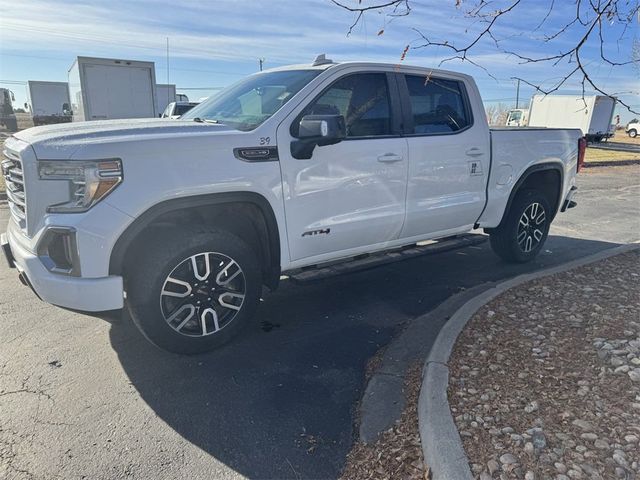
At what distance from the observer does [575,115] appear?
37.0 metres

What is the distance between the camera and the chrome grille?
10.3 ft

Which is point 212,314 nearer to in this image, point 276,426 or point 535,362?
point 276,426

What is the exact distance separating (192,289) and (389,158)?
2025 mm

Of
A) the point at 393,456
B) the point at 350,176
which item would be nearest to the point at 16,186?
the point at 350,176

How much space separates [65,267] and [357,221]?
Result: 2279mm

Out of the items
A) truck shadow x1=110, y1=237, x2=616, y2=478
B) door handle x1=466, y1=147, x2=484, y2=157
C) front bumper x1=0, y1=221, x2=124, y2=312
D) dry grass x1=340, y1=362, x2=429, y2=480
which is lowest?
truck shadow x1=110, y1=237, x2=616, y2=478

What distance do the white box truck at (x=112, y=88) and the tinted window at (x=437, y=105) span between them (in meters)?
15.4

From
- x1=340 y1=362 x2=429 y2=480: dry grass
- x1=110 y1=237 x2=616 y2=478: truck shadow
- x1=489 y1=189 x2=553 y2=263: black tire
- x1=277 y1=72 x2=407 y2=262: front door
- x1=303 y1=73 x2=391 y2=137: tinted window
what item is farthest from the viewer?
x1=489 y1=189 x2=553 y2=263: black tire

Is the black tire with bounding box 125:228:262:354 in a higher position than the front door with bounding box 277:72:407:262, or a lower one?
lower

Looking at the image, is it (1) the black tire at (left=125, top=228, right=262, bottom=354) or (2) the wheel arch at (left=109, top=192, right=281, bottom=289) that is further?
(1) the black tire at (left=125, top=228, right=262, bottom=354)

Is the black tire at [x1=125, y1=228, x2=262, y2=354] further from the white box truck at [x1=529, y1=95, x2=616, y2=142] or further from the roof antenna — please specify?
the white box truck at [x1=529, y1=95, x2=616, y2=142]

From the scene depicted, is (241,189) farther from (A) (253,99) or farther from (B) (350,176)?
(A) (253,99)

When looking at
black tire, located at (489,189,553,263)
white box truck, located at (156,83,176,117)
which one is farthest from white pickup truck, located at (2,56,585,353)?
white box truck, located at (156,83,176,117)

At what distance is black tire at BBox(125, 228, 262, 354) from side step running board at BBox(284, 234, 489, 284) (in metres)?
0.42
